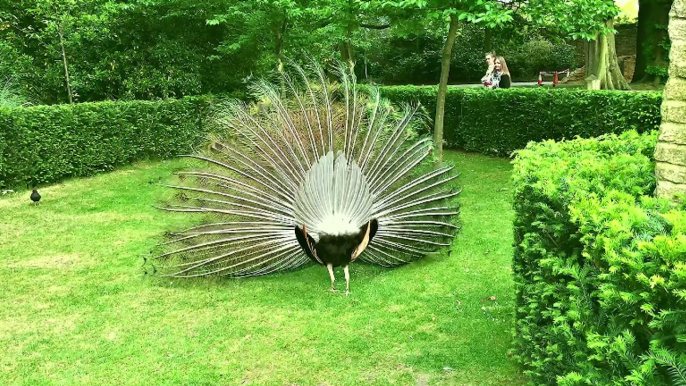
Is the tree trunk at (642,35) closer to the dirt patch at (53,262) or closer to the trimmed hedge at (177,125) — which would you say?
the trimmed hedge at (177,125)

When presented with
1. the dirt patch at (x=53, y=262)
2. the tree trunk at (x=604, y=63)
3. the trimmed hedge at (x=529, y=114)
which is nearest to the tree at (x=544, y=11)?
the trimmed hedge at (x=529, y=114)

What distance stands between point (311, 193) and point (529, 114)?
7.54m

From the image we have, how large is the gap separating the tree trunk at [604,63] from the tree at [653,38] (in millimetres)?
2120

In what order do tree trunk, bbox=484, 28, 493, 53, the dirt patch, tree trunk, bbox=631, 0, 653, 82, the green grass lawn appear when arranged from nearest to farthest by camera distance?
the green grass lawn < the dirt patch < tree trunk, bbox=631, 0, 653, 82 < tree trunk, bbox=484, 28, 493, 53

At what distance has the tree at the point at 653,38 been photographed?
16.9 meters

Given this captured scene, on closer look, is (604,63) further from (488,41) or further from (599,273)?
(599,273)

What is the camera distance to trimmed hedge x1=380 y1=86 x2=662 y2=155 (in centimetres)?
945

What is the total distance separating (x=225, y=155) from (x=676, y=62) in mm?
4273

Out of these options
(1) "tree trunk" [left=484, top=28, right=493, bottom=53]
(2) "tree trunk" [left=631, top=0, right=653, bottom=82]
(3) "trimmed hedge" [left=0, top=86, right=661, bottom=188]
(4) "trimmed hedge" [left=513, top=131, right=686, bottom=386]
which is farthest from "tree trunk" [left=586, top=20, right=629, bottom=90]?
(4) "trimmed hedge" [left=513, top=131, right=686, bottom=386]

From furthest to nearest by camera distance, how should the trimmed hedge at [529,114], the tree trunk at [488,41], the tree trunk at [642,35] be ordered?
the tree trunk at [488,41], the tree trunk at [642,35], the trimmed hedge at [529,114]

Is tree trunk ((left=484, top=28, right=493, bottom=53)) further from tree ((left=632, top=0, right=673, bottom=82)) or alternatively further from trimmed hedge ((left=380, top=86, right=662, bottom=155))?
trimmed hedge ((left=380, top=86, right=662, bottom=155))

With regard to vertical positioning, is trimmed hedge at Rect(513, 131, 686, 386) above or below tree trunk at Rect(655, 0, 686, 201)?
below

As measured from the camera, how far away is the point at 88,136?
10.8 meters

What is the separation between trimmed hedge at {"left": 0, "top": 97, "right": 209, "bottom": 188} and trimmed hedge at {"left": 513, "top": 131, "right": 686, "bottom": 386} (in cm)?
676
